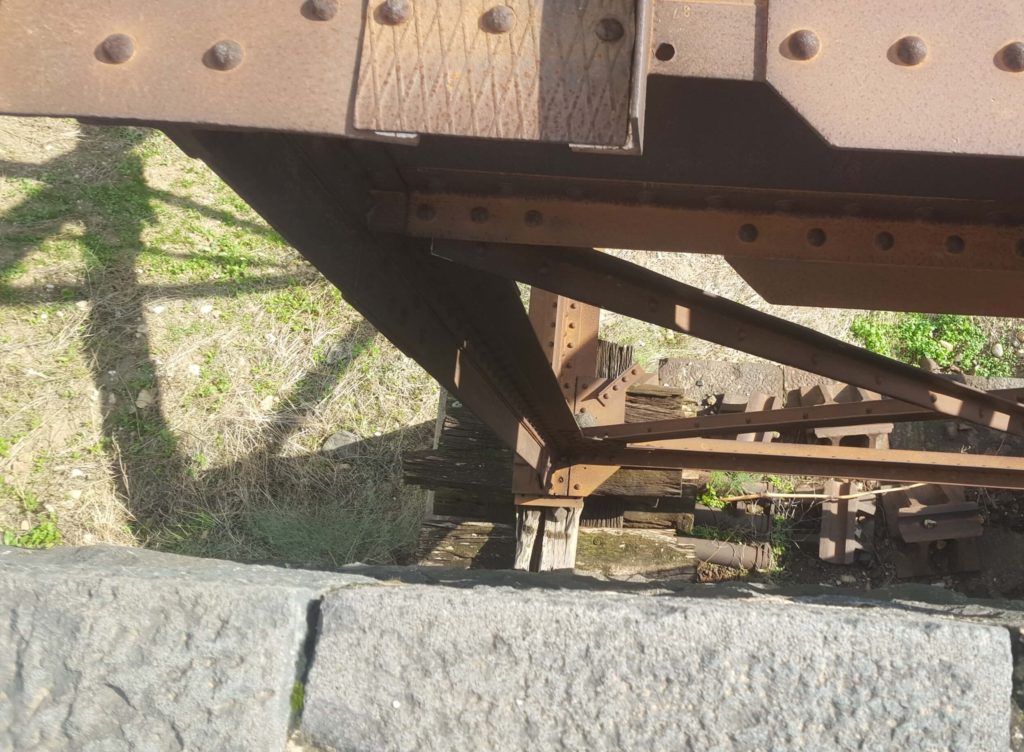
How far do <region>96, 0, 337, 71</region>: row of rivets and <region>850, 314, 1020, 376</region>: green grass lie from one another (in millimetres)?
6720

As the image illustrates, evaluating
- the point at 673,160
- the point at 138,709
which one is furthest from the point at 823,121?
the point at 138,709

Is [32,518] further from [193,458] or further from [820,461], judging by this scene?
[820,461]

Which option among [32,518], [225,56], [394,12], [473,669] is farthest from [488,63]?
[32,518]

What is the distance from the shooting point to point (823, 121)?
139 centimetres

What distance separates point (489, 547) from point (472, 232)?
311 centimetres

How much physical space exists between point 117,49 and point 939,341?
7.32 metres

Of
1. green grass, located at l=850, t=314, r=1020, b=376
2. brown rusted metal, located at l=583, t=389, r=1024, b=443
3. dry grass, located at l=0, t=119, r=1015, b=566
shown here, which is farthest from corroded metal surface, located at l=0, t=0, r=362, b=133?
green grass, located at l=850, t=314, r=1020, b=376

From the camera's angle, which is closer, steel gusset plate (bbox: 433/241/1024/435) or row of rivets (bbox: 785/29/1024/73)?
row of rivets (bbox: 785/29/1024/73)

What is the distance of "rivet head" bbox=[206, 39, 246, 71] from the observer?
147 cm

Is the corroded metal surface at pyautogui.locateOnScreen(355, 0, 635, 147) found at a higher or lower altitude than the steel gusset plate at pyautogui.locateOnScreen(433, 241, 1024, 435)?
lower

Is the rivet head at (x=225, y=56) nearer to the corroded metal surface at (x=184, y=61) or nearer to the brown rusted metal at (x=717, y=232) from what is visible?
the corroded metal surface at (x=184, y=61)

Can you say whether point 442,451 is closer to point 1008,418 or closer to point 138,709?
point 1008,418

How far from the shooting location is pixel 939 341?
24.5ft

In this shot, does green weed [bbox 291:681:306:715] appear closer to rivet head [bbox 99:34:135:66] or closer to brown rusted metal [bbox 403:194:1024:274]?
rivet head [bbox 99:34:135:66]
